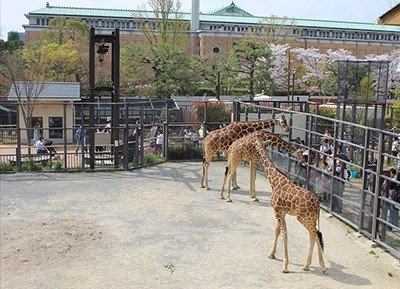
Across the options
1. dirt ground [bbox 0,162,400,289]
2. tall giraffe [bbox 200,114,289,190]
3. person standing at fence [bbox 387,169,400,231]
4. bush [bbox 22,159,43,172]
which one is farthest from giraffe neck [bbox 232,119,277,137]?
bush [bbox 22,159,43,172]

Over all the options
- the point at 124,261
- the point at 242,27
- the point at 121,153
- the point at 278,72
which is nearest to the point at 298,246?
the point at 124,261

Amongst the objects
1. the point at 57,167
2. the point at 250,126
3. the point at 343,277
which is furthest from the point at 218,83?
the point at 343,277

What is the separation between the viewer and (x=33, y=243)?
30.3ft

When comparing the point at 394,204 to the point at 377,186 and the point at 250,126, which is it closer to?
the point at 377,186

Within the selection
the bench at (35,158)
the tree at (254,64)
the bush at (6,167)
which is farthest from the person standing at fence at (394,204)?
the tree at (254,64)

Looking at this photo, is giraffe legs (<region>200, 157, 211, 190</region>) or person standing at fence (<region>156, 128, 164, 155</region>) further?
person standing at fence (<region>156, 128, 164, 155</region>)

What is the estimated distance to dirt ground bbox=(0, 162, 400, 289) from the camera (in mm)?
7796

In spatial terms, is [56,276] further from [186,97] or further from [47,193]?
[186,97]

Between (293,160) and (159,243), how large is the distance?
5851mm

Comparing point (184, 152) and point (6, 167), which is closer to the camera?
point (6, 167)

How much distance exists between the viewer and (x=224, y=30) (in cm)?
7050

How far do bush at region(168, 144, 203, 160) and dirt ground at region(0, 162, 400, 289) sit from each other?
14.4 ft

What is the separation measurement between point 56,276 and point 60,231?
2.24m

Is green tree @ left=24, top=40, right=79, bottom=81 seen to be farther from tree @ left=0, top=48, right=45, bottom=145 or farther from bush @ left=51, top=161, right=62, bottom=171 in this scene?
bush @ left=51, top=161, right=62, bottom=171
